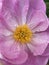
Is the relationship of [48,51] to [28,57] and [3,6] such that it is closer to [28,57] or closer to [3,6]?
[28,57]

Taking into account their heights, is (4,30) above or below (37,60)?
above

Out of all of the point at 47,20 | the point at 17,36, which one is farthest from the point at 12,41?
the point at 47,20

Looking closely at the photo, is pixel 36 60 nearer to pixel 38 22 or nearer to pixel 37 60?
pixel 37 60

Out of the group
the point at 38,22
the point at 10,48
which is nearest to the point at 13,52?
the point at 10,48

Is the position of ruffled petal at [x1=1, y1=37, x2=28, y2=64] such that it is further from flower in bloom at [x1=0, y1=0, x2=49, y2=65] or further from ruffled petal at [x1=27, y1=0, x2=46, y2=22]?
ruffled petal at [x1=27, y1=0, x2=46, y2=22]

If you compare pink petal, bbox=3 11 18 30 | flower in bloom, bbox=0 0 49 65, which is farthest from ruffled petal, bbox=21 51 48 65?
pink petal, bbox=3 11 18 30

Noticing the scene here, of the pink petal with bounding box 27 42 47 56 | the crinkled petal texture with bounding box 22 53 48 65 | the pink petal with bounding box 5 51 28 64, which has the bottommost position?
the crinkled petal texture with bounding box 22 53 48 65

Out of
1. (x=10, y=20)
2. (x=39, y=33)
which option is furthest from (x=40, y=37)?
(x=10, y=20)
